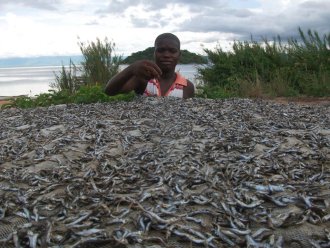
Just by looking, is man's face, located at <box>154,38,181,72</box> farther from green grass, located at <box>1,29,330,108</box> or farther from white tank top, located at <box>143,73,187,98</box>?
green grass, located at <box>1,29,330,108</box>

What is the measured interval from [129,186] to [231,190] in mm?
482

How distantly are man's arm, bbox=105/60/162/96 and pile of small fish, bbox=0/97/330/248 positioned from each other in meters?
0.96

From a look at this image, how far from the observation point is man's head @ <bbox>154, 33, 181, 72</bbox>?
5.23m

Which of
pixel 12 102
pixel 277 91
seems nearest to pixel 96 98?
pixel 12 102

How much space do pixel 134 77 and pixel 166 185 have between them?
3130 mm

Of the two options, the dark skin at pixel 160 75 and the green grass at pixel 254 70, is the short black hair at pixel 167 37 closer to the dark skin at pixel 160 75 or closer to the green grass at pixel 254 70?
the dark skin at pixel 160 75

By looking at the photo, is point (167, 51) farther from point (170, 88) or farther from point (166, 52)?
point (170, 88)

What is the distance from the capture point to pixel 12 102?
24.9ft

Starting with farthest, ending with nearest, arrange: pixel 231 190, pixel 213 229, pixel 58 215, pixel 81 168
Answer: pixel 81 168, pixel 231 190, pixel 58 215, pixel 213 229

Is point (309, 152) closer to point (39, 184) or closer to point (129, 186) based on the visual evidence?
point (129, 186)

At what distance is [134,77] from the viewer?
5188 millimetres

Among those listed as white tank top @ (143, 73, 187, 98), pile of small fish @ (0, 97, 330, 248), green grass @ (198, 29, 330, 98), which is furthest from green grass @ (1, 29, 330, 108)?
pile of small fish @ (0, 97, 330, 248)

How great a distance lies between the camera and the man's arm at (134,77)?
4641mm

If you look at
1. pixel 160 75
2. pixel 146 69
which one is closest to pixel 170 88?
pixel 160 75
